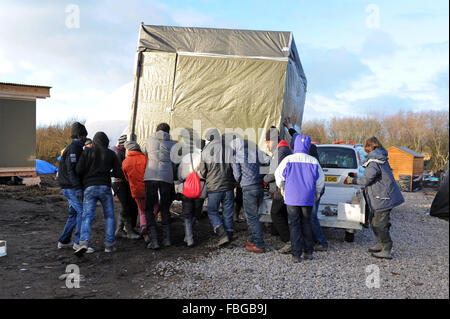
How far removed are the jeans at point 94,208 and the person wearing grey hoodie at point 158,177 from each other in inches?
24.2

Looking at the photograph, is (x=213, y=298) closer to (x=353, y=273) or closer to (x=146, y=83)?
(x=353, y=273)

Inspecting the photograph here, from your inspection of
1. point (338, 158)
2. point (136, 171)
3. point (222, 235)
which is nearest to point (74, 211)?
point (136, 171)

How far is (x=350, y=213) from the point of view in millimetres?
6578

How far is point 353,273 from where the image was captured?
5.27 metres

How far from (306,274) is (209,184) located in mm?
2178

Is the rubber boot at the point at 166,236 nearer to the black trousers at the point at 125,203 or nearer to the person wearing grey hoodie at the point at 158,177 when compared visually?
the person wearing grey hoodie at the point at 158,177

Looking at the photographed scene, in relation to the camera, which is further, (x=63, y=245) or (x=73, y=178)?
(x=63, y=245)

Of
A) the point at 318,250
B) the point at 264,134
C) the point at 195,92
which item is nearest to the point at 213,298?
the point at 318,250

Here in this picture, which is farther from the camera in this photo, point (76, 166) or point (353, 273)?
point (76, 166)

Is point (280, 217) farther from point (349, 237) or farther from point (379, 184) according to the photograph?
point (379, 184)

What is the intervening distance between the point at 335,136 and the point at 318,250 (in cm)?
2409

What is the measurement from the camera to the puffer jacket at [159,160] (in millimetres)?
6277
